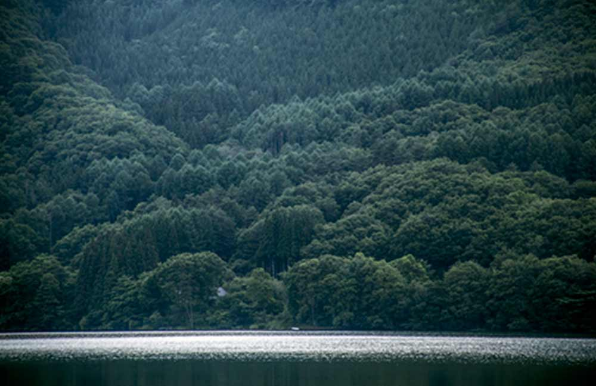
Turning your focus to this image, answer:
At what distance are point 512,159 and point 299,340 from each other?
98064 mm

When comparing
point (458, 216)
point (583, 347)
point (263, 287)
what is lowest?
point (583, 347)

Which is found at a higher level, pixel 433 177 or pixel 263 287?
pixel 433 177

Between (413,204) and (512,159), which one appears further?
(512,159)

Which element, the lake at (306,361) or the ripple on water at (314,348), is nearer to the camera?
the lake at (306,361)

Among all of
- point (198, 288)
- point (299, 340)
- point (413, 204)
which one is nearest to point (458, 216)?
point (413, 204)

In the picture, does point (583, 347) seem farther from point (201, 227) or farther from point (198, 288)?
point (201, 227)

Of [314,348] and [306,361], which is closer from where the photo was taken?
[306,361]

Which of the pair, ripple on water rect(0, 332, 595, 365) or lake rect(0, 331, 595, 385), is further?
ripple on water rect(0, 332, 595, 365)

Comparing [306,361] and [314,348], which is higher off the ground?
[314,348]

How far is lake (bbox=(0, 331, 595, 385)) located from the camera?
2297 inches

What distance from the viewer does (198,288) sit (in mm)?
135250

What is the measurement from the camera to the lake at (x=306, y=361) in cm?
5836

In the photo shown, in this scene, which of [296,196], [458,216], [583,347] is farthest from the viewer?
[296,196]

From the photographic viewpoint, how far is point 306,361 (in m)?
69.9
